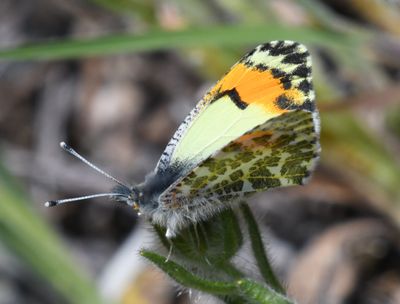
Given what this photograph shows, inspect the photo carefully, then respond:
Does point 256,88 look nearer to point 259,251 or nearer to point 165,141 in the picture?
point 259,251

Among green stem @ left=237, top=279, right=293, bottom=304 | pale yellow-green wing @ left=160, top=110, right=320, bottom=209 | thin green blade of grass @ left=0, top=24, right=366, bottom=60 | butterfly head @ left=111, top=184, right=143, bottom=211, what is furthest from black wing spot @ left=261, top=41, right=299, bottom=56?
thin green blade of grass @ left=0, top=24, right=366, bottom=60

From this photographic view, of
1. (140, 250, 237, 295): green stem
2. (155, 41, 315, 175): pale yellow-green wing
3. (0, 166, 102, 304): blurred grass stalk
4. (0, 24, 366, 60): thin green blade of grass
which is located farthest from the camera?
(0, 166, 102, 304): blurred grass stalk

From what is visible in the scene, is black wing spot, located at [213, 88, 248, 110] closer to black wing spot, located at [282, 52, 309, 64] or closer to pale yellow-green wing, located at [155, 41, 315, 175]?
pale yellow-green wing, located at [155, 41, 315, 175]

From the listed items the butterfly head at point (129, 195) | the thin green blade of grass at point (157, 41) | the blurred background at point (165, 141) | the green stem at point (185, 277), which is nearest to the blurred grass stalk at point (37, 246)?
the blurred background at point (165, 141)

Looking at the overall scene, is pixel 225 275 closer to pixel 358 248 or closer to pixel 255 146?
pixel 255 146

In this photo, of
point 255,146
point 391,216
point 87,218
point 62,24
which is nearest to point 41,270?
point 87,218
